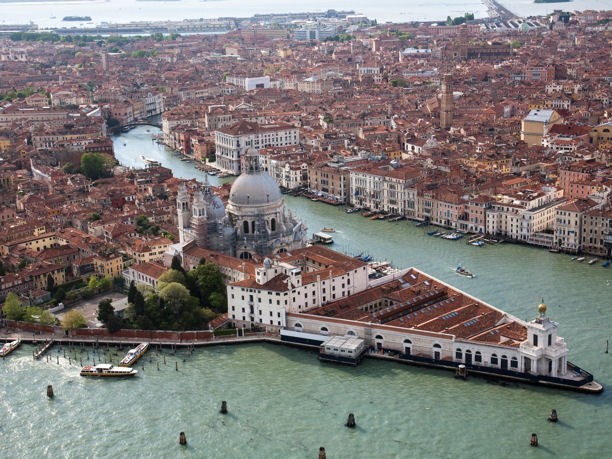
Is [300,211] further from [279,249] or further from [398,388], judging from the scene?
[398,388]

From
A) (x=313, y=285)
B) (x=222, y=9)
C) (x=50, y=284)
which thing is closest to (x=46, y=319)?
(x=50, y=284)

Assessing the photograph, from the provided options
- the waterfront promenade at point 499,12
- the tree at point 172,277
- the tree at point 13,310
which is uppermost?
the waterfront promenade at point 499,12

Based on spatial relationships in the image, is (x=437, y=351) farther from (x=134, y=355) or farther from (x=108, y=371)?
(x=108, y=371)

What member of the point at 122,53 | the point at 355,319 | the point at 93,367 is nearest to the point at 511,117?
the point at 355,319

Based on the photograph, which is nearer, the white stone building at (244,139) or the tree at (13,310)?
the tree at (13,310)

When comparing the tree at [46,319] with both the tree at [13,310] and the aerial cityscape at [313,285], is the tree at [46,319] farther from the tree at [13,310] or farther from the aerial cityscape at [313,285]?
the tree at [13,310]

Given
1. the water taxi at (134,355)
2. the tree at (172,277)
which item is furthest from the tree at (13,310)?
the water taxi at (134,355)
